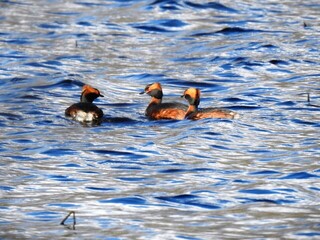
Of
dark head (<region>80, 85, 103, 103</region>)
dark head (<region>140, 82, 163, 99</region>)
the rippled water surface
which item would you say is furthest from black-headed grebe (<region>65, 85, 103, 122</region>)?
dark head (<region>140, 82, 163, 99</region>)

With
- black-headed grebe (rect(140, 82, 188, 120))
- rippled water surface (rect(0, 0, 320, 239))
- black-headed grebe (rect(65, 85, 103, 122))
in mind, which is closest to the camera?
rippled water surface (rect(0, 0, 320, 239))

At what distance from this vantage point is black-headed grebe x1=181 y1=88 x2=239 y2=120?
14.7 m

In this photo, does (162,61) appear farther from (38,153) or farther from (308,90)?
(38,153)

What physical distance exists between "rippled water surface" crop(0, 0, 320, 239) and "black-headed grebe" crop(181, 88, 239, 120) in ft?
0.51

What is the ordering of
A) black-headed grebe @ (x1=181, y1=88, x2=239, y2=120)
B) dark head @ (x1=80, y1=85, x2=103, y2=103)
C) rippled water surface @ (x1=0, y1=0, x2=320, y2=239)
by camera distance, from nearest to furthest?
rippled water surface @ (x1=0, y1=0, x2=320, y2=239)
black-headed grebe @ (x1=181, y1=88, x2=239, y2=120)
dark head @ (x1=80, y1=85, x2=103, y2=103)

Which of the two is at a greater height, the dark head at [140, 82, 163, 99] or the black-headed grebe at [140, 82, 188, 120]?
the dark head at [140, 82, 163, 99]

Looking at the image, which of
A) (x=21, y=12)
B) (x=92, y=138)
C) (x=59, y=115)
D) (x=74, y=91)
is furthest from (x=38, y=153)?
(x=21, y=12)

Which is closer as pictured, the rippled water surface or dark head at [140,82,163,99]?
the rippled water surface

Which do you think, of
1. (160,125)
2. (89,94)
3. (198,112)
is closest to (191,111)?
(198,112)

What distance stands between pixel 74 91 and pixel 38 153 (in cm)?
469

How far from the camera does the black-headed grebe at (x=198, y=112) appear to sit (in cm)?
1473

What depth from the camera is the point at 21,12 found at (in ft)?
80.8

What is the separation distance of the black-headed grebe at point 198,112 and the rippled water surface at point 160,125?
157 mm

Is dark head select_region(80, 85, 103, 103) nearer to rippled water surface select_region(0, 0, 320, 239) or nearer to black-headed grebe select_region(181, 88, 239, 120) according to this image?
rippled water surface select_region(0, 0, 320, 239)
